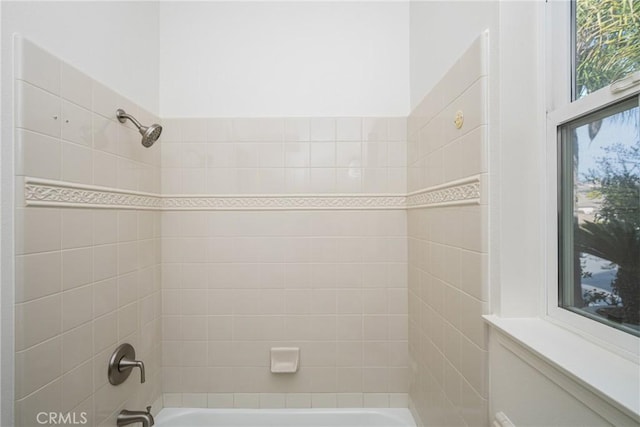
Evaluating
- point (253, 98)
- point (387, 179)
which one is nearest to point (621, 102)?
point (387, 179)

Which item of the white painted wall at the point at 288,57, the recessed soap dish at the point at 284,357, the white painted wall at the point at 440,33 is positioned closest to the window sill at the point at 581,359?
the white painted wall at the point at 440,33

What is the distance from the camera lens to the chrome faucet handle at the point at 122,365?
3.97 feet

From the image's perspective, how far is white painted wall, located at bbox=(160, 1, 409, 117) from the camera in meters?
1.61

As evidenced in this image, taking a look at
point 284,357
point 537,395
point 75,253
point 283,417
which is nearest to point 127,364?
point 75,253

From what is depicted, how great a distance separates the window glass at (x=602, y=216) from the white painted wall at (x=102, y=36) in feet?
5.19

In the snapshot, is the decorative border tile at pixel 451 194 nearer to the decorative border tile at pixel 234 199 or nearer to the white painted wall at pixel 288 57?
the decorative border tile at pixel 234 199

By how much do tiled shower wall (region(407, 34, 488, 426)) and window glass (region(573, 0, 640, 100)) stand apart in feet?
0.73

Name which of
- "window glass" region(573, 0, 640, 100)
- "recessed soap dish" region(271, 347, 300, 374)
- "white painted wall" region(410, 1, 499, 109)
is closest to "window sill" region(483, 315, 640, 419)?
"window glass" region(573, 0, 640, 100)

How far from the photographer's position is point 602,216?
0.70 meters

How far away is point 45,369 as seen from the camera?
911 mm

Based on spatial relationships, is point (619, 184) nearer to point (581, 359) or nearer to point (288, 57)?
point (581, 359)

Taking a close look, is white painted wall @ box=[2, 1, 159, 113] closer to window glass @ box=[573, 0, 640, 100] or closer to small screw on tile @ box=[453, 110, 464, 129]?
small screw on tile @ box=[453, 110, 464, 129]

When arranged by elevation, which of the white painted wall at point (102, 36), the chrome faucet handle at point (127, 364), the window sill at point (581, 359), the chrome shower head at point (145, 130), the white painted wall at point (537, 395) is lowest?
the chrome faucet handle at point (127, 364)

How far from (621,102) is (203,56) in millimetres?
1760
